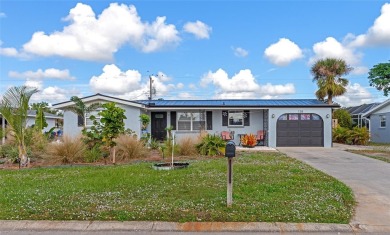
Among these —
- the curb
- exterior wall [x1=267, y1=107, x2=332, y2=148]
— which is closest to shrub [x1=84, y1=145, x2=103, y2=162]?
the curb

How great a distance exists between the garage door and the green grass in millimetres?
12491

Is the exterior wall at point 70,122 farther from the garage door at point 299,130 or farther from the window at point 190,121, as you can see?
the garage door at point 299,130

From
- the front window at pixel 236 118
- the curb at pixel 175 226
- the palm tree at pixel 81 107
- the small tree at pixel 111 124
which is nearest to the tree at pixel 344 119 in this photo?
the front window at pixel 236 118

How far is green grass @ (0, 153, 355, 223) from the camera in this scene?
529 centimetres

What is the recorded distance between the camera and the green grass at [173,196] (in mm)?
5293

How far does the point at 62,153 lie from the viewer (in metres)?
12.0

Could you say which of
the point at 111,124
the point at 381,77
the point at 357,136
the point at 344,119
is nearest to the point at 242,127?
the point at 357,136

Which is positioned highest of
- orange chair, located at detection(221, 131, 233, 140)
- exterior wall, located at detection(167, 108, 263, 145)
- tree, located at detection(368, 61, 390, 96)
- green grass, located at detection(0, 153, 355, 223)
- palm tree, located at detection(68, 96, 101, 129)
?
tree, located at detection(368, 61, 390, 96)

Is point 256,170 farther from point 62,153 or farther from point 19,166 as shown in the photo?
point 19,166

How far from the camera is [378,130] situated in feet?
94.8

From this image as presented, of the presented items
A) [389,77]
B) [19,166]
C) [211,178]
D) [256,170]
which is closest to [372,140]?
[389,77]

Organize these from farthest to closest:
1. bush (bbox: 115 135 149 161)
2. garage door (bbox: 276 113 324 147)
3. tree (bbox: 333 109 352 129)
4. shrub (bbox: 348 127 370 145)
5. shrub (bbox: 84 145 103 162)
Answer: tree (bbox: 333 109 352 129)
shrub (bbox: 348 127 370 145)
garage door (bbox: 276 113 324 147)
bush (bbox: 115 135 149 161)
shrub (bbox: 84 145 103 162)

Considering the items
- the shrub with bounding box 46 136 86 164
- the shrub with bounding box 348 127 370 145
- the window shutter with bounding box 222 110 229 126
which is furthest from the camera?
the shrub with bounding box 348 127 370 145

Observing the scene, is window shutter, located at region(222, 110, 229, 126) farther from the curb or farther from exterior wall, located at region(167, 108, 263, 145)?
the curb
